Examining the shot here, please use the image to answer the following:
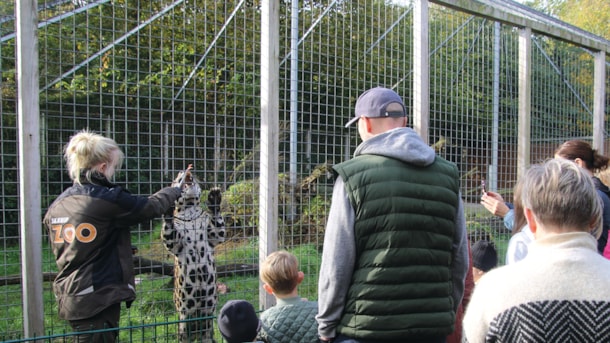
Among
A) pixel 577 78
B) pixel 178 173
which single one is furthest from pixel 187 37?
pixel 577 78

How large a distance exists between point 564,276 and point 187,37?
9.24 feet

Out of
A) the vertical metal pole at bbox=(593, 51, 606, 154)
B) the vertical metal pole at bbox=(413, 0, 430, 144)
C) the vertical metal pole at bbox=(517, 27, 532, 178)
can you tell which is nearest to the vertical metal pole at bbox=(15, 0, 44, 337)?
the vertical metal pole at bbox=(413, 0, 430, 144)

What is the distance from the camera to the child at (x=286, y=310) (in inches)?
97.9

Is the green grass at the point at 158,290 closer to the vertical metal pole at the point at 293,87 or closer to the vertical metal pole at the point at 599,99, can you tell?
the vertical metal pole at the point at 293,87

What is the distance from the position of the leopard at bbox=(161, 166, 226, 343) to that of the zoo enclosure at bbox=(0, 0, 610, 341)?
0.50ft

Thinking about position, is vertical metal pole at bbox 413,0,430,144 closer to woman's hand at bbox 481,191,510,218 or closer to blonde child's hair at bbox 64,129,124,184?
woman's hand at bbox 481,191,510,218

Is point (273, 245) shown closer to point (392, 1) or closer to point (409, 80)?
point (409, 80)

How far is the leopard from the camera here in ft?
11.8

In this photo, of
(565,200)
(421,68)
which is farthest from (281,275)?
(421,68)

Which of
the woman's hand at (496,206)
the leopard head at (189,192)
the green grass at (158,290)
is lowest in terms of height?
the green grass at (158,290)

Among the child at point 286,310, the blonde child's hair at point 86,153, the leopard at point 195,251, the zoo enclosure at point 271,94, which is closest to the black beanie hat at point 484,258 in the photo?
the zoo enclosure at point 271,94

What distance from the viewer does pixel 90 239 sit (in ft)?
9.41

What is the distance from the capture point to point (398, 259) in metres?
2.17

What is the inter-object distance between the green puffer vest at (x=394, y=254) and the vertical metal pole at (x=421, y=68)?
2307 mm
